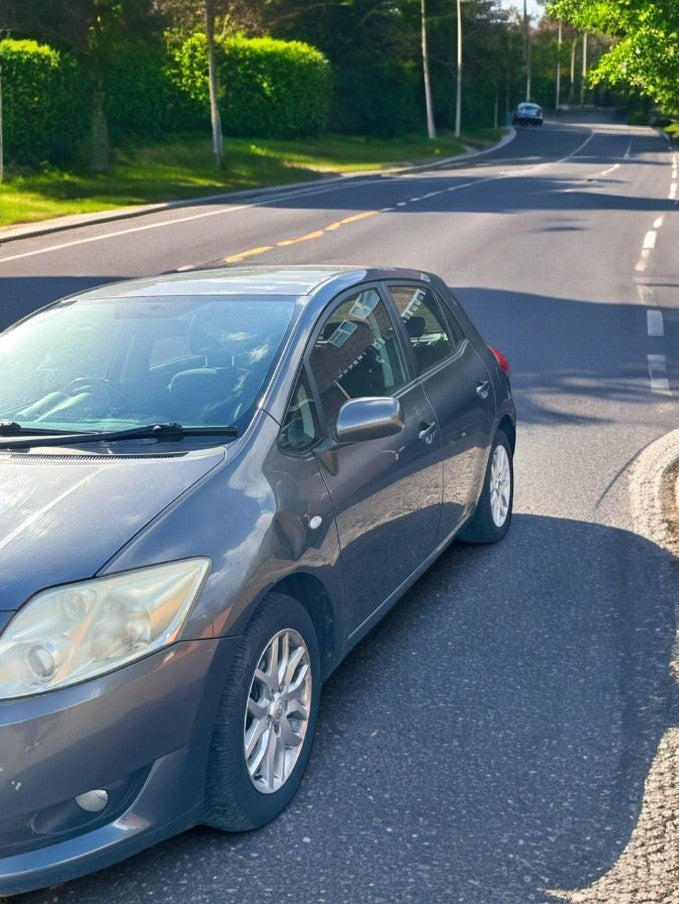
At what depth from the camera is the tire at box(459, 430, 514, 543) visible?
632cm

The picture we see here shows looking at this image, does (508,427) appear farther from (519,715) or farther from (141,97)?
(141,97)

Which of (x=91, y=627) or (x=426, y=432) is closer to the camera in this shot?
(x=91, y=627)

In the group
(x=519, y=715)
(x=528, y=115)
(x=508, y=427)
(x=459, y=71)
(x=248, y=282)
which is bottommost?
(x=528, y=115)

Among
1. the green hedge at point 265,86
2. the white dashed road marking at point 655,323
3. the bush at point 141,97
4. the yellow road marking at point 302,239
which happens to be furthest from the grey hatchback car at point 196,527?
the green hedge at point 265,86

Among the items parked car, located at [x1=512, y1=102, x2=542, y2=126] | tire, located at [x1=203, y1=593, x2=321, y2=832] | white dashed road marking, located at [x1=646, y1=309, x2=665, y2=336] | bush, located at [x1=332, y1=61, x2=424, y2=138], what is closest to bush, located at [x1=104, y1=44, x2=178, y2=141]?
bush, located at [x1=332, y1=61, x2=424, y2=138]

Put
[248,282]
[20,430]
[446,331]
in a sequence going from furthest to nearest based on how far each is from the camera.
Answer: [446,331] → [248,282] → [20,430]

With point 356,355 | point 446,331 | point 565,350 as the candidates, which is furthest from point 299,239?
point 356,355

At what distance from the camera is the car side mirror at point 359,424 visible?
4355 millimetres

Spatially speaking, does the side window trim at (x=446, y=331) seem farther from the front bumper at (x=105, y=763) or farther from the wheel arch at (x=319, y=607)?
the front bumper at (x=105, y=763)

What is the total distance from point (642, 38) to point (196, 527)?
46.8 ft

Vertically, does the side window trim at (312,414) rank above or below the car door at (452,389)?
above

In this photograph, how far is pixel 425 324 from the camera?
19.1 ft

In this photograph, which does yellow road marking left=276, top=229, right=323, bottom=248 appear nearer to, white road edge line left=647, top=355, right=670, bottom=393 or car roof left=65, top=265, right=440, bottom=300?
white road edge line left=647, top=355, right=670, bottom=393

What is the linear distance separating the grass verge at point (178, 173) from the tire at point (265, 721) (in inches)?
875
